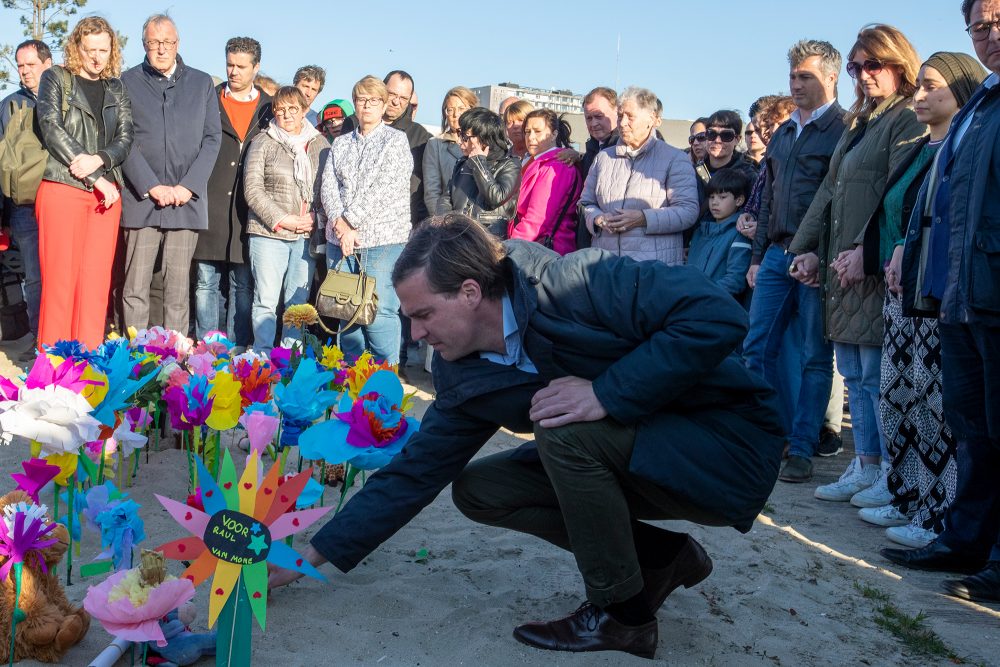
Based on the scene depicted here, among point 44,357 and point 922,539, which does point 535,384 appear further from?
point 922,539

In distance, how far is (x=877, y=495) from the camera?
13.5ft

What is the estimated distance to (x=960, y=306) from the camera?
10.4ft

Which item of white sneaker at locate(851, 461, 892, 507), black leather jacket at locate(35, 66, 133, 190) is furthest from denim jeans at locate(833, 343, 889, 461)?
black leather jacket at locate(35, 66, 133, 190)

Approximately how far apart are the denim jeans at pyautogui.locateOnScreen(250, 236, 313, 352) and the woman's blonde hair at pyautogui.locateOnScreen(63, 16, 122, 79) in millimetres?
1307

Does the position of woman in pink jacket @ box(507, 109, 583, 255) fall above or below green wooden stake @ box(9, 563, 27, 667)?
above

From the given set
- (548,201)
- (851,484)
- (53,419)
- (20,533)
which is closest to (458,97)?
(548,201)

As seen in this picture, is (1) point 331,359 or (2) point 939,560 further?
(1) point 331,359

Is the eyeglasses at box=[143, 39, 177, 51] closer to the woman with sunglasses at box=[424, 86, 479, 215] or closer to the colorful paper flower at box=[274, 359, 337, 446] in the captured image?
the woman with sunglasses at box=[424, 86, 479, 215]

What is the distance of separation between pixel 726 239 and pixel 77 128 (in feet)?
12.6

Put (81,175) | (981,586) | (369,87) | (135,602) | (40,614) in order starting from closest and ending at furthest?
1. (135,602)
2. (40,614)
3. (981,586)
4. (81,175)
5. (369,87)

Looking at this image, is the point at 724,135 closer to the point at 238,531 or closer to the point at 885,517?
the point at 885,517

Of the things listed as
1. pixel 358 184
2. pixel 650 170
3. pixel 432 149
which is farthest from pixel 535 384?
pixel 432 149

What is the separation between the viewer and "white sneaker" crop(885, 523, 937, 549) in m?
3.65

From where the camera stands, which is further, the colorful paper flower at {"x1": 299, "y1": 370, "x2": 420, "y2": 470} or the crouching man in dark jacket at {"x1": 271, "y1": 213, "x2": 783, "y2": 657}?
the colorful paper flower at {"x1": 299, "y1": 370, "x2": 420, "y2": 470}
